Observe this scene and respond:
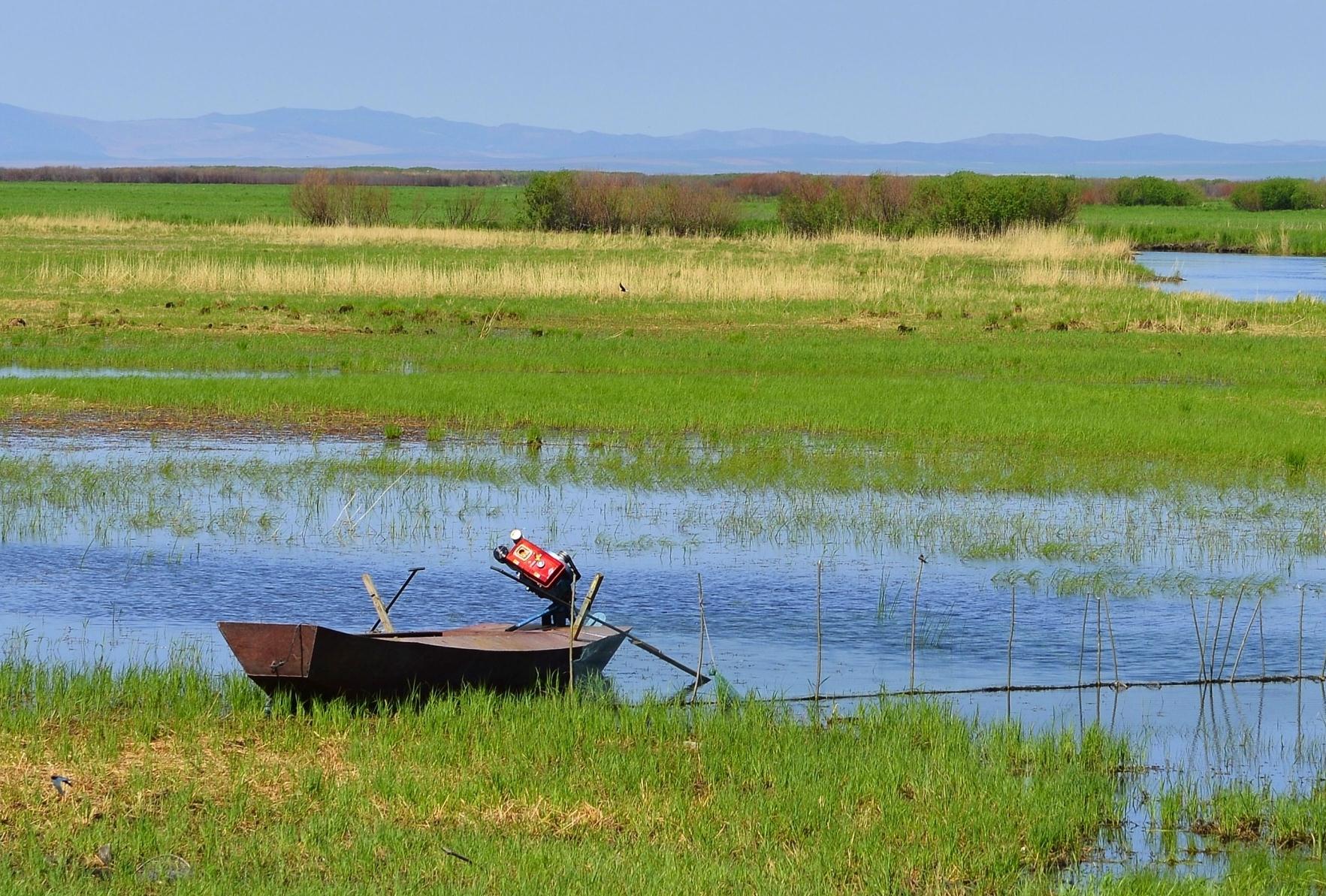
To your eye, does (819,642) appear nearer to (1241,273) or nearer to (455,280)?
(455,280)

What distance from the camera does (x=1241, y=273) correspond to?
5744cm

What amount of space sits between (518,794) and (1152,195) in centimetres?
12189

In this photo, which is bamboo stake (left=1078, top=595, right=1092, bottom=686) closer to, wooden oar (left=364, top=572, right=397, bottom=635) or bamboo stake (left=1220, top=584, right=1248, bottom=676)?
bamboo stake (left=1220, top=584, right=1248, bottom=676)

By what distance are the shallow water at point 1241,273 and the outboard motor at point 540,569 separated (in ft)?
112

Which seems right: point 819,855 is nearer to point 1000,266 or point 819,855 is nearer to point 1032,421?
point 1032,421

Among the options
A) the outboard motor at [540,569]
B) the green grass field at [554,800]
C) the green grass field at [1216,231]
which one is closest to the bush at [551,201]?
the green grass field at [1216,231]

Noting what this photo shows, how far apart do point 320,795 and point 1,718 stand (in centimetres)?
238

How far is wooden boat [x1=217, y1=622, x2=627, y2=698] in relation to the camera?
9.65m

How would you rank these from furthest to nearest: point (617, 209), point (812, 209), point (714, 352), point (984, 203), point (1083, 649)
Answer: point (812, 209) → point (617, 209) → point (984, 203) → point (714, 352) → point (1083, 649)

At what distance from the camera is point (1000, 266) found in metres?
51.4

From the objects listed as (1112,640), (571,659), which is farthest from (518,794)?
(1112,640)

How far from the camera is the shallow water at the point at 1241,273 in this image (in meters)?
46.7

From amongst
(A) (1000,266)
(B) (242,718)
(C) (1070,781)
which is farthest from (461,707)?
(A) (1000,266)

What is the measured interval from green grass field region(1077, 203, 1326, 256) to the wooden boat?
195 feet
